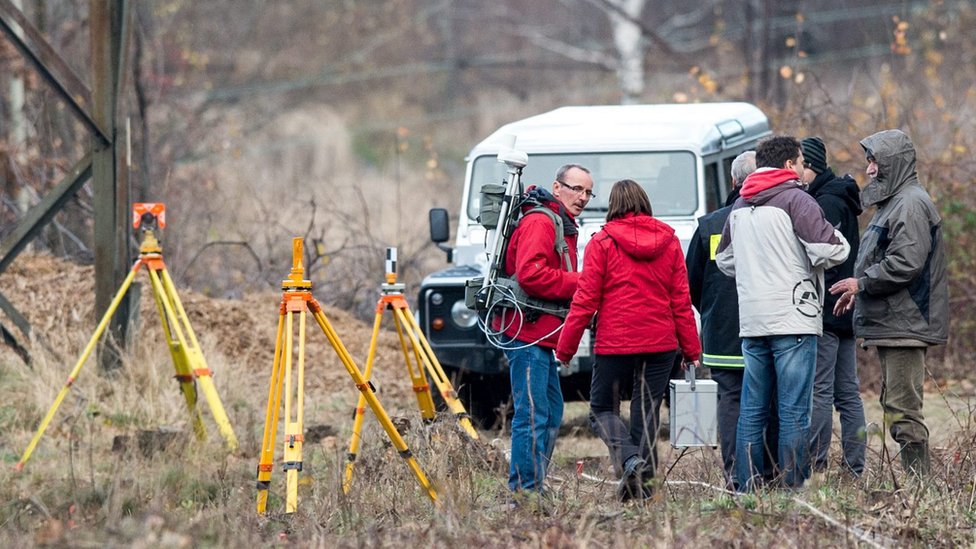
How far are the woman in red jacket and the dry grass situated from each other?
0.28m

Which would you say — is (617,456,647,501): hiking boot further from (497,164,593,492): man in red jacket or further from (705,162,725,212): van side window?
(705,162,725,212): van side window

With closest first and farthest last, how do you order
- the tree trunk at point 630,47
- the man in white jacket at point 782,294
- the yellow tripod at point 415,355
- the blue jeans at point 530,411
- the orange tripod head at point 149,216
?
the man in white jacket at point 782,294, the blue jeans at point 530,411, the yellow tripod at point 415,355, the orange tripod head at point 149,216, the tree trunk at point 630,47

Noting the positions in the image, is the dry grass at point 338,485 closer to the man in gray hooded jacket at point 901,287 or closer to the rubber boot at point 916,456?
the rubber boot at point 916,456

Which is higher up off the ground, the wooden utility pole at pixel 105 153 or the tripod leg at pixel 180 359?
the wooden utility pole at pixel 105 153

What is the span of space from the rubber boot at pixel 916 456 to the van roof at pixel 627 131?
11.1 feet

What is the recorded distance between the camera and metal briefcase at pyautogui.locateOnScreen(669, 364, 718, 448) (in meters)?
6.56

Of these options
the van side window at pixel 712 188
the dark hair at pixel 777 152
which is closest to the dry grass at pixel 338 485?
the dark hair at pixel 777 152

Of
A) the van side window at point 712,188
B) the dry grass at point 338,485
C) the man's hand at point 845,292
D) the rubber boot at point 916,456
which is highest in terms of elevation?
the van side window at point 712,188

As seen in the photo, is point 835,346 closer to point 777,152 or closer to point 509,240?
point 777,152

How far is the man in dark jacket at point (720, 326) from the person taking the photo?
688cm

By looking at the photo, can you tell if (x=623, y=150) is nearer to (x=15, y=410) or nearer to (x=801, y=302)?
(x=801, y=302)

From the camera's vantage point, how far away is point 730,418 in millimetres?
6938

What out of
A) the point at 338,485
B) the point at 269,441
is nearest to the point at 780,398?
the point at 338,485

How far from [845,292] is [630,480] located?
134 cm
